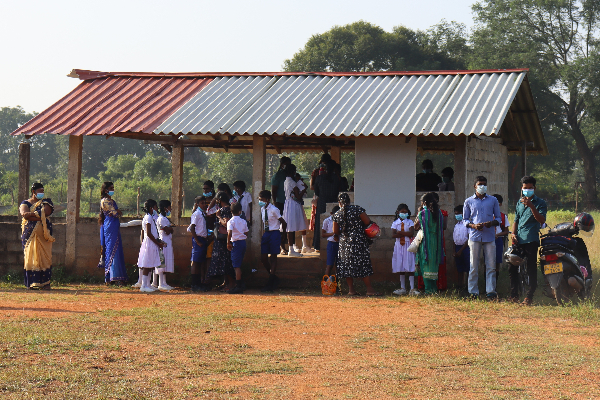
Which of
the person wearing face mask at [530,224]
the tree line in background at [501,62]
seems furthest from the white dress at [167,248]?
the tree line in background at [501,62]

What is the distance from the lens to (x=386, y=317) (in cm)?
817

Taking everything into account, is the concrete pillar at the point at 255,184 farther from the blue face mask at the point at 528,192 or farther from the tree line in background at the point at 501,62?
the tree line in background at the point at 501,62

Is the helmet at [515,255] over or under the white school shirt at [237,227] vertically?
under

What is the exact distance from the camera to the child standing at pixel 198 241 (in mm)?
10477

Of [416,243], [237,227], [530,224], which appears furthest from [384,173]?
[530,224]

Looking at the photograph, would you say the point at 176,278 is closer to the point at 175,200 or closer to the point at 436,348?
the point at 175,200

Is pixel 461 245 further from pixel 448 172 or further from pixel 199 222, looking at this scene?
pixel 199 222

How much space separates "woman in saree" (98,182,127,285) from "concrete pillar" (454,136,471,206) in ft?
17.4

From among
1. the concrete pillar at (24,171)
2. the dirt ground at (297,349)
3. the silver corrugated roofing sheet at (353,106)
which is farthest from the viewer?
the concrete pillar at (24,171)

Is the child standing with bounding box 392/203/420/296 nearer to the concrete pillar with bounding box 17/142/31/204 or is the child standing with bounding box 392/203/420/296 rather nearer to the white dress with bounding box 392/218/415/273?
the white dress with bounding box 392/218/415/273

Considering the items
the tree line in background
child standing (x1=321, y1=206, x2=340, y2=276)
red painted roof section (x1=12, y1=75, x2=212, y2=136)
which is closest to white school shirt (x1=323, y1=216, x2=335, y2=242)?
child standing (x1=321, y1=206, x2=340, y2=276)

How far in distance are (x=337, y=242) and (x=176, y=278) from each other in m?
3.01

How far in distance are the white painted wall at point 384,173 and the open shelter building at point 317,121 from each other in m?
0.02

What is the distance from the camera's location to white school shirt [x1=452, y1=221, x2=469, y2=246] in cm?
989
